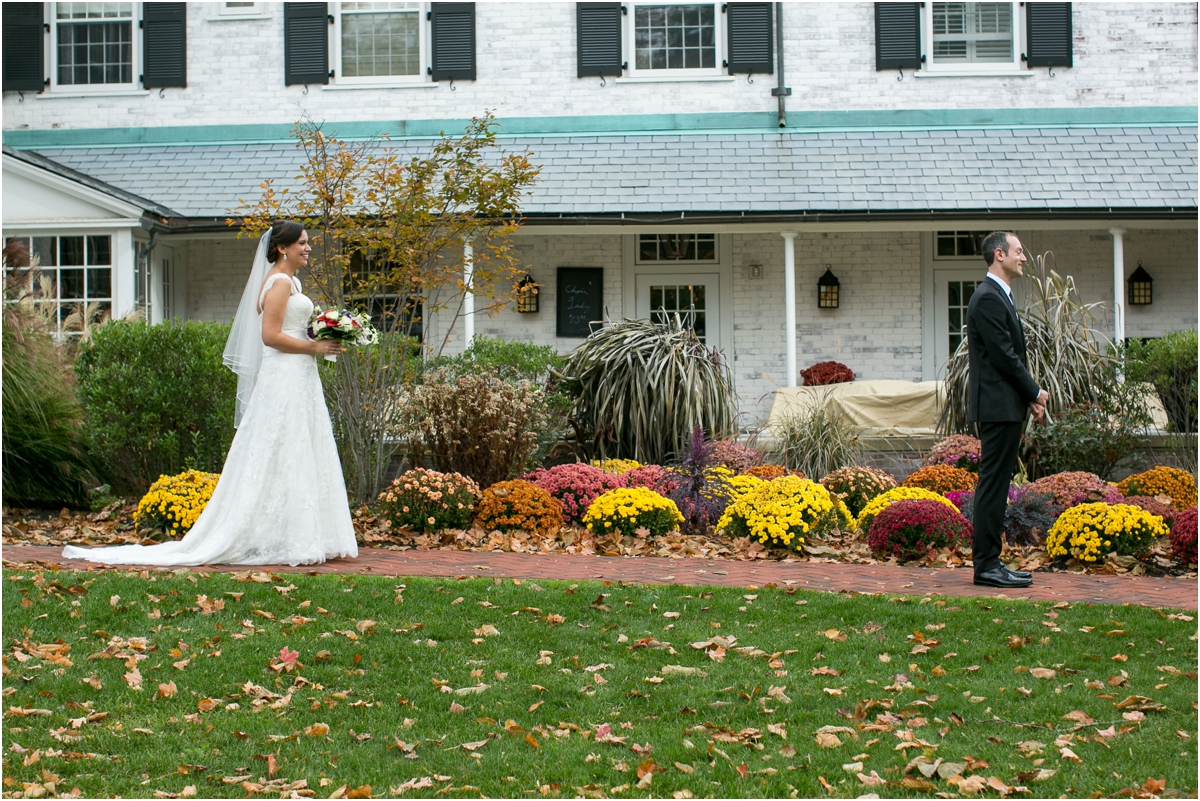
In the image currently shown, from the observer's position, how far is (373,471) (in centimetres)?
934

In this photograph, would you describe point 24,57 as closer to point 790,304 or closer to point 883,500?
point 790,304

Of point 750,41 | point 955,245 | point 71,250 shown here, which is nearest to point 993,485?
point 955,245

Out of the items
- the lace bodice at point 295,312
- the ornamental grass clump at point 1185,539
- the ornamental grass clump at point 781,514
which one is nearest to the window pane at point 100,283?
the lace bodice at point 295,312

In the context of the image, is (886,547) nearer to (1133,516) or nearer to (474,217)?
(1133,516)

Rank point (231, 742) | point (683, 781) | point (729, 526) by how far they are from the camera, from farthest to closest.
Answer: point (729, 526) < point (231, 742) < point (683, 781)

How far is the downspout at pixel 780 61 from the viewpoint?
1442cm

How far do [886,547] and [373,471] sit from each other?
14.0 ft

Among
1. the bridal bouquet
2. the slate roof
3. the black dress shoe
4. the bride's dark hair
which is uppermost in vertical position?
the slate roof

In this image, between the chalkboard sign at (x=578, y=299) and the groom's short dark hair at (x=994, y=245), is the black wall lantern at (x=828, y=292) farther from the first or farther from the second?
the groom's short dark hair at (x=994, y=245)

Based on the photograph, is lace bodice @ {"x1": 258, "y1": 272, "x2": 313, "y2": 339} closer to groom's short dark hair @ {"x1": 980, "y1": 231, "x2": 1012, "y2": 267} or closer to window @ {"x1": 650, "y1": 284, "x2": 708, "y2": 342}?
groom's short dark hair @ {"x1": 980, "y1": 231, "x2": 1012, "y2": 267}

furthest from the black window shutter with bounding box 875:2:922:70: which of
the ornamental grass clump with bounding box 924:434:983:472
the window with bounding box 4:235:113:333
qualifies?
the window with bounding box 4:235:113:333

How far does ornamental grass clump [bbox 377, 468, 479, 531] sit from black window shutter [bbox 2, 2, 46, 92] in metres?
10.4

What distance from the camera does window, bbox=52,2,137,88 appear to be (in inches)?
594

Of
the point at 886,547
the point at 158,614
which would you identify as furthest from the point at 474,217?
the point at 158,614
